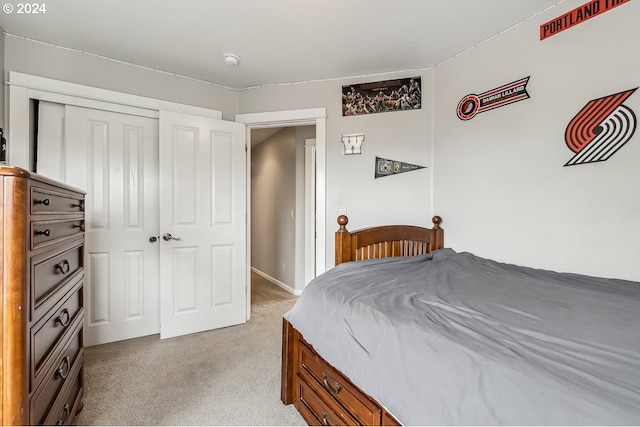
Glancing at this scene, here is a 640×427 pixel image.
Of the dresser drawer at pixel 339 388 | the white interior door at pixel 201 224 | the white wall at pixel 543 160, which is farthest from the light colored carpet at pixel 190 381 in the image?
the white wall at pixel 543 160

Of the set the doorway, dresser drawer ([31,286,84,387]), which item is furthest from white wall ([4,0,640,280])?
dresser drawer ([31,286,84,387])

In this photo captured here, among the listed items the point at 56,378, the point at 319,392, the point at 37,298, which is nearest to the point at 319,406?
the point at 319,392

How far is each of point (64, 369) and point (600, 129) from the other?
2836mm

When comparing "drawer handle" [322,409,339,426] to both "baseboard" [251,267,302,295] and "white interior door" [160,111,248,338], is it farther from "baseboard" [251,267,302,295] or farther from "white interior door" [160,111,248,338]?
"baseboard" [251,267,302,295]

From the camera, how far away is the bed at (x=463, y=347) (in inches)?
25.8

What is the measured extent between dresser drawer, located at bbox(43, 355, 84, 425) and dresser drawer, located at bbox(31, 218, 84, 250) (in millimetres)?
643

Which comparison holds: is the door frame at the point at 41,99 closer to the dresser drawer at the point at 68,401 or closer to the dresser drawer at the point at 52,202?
the dresser drawer at the point at 52,202

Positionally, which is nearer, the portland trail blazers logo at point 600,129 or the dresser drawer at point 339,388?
the dresser drawer at point 339,388

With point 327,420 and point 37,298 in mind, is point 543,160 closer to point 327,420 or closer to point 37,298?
point 327,420

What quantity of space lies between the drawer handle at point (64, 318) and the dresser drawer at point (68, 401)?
266mm

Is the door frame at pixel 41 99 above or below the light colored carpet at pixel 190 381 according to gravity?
above

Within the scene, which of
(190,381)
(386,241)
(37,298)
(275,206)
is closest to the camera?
(37,298)

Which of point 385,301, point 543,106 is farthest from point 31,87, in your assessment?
point 543,106

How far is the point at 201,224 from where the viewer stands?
2.72m
